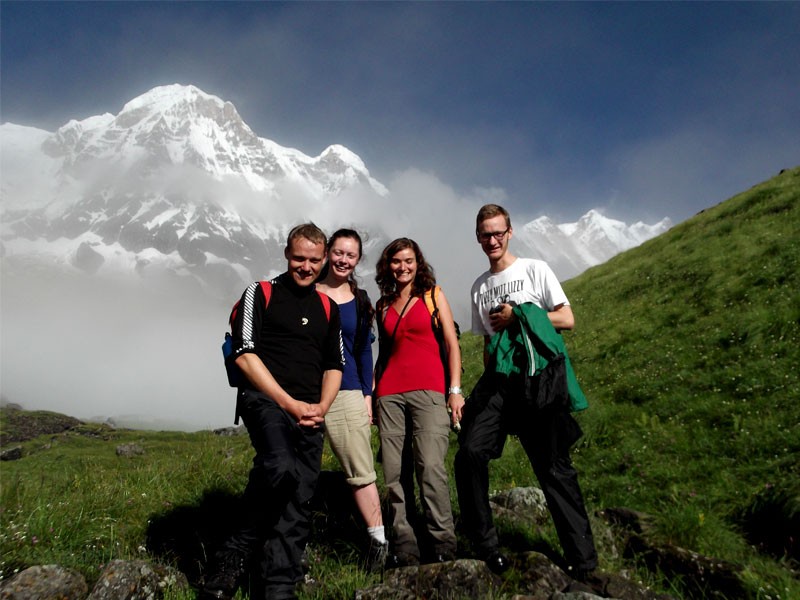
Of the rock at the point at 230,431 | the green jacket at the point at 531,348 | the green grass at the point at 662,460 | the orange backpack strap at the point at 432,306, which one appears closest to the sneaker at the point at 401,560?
the green grass at the point at 662,460

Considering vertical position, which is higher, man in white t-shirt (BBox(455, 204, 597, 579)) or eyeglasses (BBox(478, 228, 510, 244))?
eyeglasses (BBox(478, 228, 510, 244))

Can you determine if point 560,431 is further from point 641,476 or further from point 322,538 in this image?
point 641,476

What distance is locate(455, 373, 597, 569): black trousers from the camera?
191 inches

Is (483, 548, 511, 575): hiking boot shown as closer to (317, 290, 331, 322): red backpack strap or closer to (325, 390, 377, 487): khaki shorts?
(325, 390, 377, 487): khaki shorts

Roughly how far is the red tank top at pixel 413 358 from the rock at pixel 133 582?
97.0 inches

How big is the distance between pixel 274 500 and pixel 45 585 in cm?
174

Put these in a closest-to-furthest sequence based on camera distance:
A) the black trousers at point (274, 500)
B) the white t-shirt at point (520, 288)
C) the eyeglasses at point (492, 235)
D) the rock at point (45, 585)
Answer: the rock at point (45, 585)
the black trousers at point (274, 500)
the white t-shirt at point (520, 288)
the eyeglasses at point (492, 235)

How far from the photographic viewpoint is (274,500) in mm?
4551

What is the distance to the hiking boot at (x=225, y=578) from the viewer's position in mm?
4211

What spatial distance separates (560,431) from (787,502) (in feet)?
10.8

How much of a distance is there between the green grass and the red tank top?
1713 mm

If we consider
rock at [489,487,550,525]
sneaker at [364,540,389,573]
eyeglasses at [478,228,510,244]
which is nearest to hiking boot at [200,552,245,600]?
sneaker at [364,540,389,573]

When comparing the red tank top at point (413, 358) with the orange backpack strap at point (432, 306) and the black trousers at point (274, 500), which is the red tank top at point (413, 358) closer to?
the orange backpack strap at point (432, 306)

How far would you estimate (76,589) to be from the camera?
419 cm
